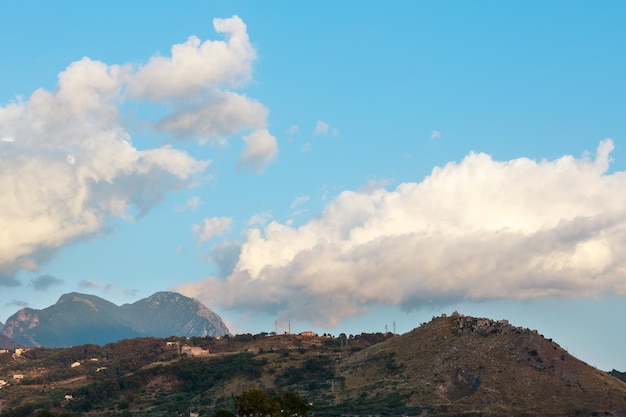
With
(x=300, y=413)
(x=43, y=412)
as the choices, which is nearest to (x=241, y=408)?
(x=300, y=413)

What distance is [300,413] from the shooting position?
173000mm

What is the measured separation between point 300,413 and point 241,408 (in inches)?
561

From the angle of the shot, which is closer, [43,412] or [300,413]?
[43,412]

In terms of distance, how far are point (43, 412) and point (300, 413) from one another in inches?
2096

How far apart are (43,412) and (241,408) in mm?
39013

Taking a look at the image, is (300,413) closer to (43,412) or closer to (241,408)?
(241,408)

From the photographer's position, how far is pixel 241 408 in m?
165

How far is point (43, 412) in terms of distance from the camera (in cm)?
14262

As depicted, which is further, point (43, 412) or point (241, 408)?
point (241, 408)
